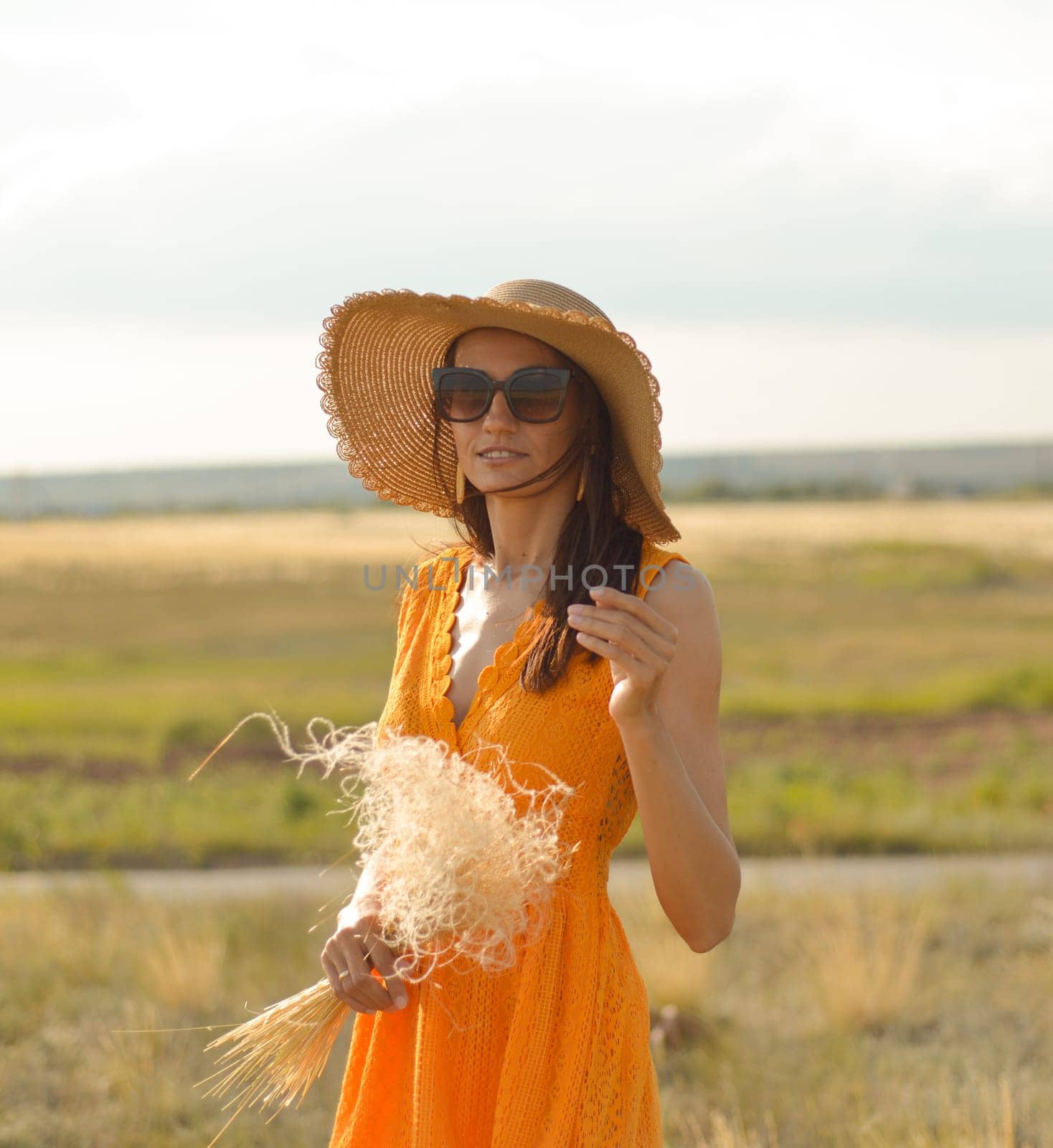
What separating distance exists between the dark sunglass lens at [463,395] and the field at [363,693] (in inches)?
21.9

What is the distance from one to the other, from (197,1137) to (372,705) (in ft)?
38.0

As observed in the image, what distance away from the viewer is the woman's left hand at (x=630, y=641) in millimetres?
1989

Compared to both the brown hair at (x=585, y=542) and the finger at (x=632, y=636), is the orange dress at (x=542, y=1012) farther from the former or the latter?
the finger at (x=632, y=636)

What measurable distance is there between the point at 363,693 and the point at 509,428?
16.2 m

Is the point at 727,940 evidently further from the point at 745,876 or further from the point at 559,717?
the point at 559,717

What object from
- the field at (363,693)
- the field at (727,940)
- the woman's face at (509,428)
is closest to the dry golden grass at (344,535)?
the field at (363,693)

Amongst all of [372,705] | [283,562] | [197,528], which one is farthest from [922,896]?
[197,528]

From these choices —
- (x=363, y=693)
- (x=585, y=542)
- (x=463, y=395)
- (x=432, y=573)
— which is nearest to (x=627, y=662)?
(x=585, y=542)

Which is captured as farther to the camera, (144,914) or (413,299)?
(144,914)

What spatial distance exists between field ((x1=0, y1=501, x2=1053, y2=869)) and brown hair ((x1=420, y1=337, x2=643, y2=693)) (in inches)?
24.5

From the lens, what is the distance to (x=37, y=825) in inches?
358

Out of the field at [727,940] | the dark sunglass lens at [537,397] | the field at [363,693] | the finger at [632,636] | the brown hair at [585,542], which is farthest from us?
the field at [363,693]

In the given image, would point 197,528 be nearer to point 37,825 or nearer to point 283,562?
point 283,562

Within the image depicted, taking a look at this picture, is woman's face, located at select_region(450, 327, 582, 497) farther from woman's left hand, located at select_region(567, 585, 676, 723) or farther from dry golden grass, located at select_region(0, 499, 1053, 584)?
dry golden grass, located at select_region(0, 499, 1053, 584)
